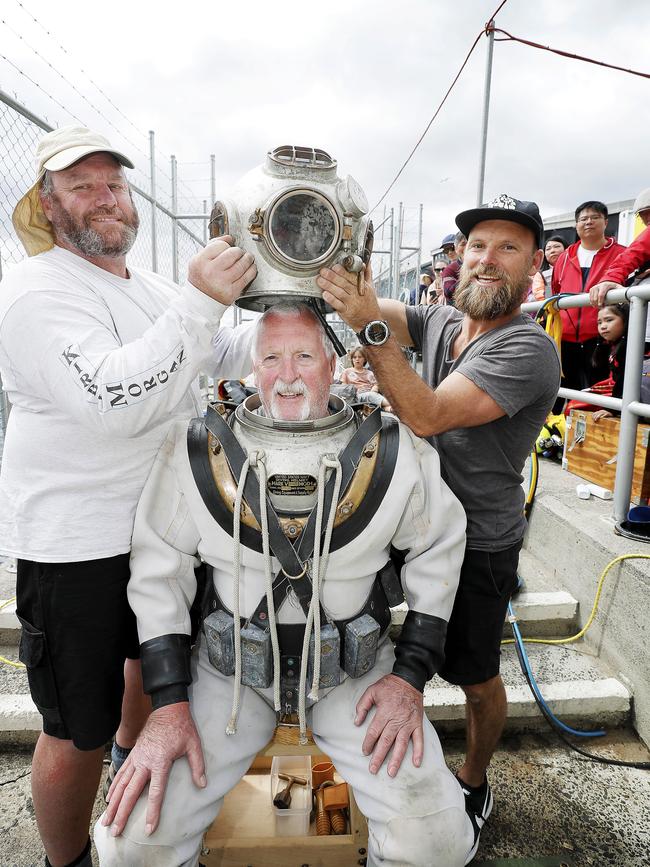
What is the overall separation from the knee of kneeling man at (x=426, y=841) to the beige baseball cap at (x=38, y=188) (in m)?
2.07

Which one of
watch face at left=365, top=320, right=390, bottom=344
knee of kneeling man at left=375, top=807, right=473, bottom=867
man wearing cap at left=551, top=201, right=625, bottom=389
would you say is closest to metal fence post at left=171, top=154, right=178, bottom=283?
man wearing cap at left=551, top=201, right=625, bottom=389

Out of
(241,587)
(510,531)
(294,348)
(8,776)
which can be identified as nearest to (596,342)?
(510,531)

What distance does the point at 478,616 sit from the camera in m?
2.12

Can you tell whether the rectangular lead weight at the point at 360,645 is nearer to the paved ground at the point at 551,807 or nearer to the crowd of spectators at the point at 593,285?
the paved ground at the point at 551,807

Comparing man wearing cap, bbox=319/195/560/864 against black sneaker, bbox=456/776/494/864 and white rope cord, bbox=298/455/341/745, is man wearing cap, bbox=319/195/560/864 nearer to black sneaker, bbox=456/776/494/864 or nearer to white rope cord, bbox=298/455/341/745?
black sneaker, bbox=456/776/494/864

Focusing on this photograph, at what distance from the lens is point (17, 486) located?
1723mm

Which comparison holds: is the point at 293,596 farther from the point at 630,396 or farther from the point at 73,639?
the point at 630,396

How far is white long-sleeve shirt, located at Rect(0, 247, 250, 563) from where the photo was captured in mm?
1459

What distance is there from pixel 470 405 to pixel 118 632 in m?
1.41

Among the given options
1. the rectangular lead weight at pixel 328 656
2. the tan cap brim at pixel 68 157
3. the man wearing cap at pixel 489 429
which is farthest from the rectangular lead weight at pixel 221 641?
the tan cap brim at pixel 68 157

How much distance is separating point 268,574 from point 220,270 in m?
0.86

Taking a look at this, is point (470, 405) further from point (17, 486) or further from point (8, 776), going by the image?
point (8, 776)

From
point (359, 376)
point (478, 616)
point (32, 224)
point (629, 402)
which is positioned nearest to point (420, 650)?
point (478, 616)

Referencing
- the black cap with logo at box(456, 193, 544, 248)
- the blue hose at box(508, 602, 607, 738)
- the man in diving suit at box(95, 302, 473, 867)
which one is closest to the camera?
the man in diving suit at box(95, 302, 473, 867)
